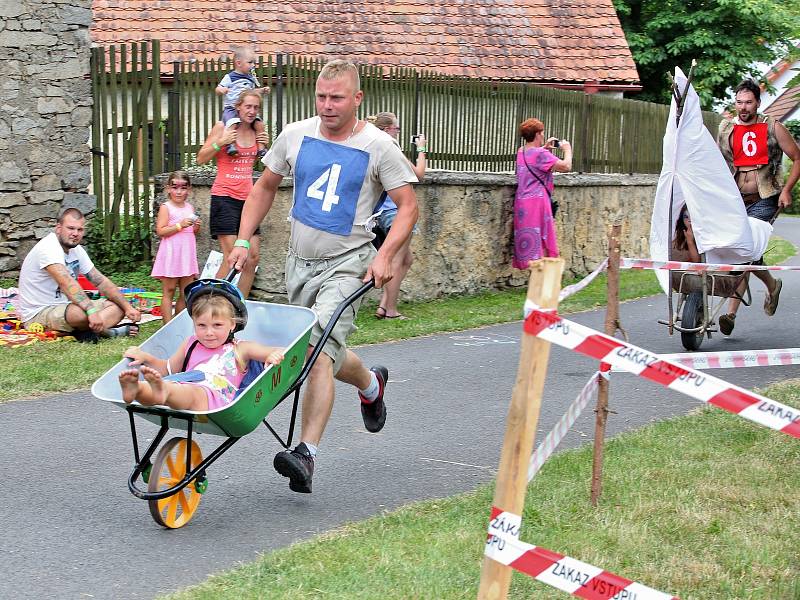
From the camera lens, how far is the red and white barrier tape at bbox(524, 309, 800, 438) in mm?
3482

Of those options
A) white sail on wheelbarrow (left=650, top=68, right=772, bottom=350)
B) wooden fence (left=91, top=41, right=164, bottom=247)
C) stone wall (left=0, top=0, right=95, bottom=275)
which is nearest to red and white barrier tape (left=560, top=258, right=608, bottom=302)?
white sail on wheelbarrow (left=650, top=68, right=772, bottom=350)

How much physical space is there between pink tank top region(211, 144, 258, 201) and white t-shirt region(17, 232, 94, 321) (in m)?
1.61

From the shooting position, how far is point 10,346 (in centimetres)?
980

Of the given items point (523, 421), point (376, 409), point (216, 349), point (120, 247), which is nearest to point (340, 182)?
point (216, 349)

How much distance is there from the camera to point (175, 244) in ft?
35.7

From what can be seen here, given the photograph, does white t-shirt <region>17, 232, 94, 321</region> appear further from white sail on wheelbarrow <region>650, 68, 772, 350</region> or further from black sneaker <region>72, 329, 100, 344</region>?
white sail on wheelbarrow <region>650, 68, 772, 350</region>

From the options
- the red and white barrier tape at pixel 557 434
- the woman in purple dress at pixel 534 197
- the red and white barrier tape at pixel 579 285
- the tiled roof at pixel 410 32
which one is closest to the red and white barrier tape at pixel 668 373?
the red and white barrier tape at pixel 557 434

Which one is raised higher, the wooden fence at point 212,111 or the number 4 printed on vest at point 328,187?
the number 4 printed on vest at point 328,187

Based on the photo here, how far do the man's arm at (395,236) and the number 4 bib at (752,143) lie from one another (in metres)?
5.26

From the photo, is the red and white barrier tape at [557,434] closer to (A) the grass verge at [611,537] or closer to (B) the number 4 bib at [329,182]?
(A) the grass verge at [611,537]

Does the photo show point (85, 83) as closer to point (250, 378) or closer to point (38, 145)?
point (38, 145)

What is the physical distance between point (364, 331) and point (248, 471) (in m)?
4.72

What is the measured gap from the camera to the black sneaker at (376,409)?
6.77m

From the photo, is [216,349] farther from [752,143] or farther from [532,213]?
[532,213]
